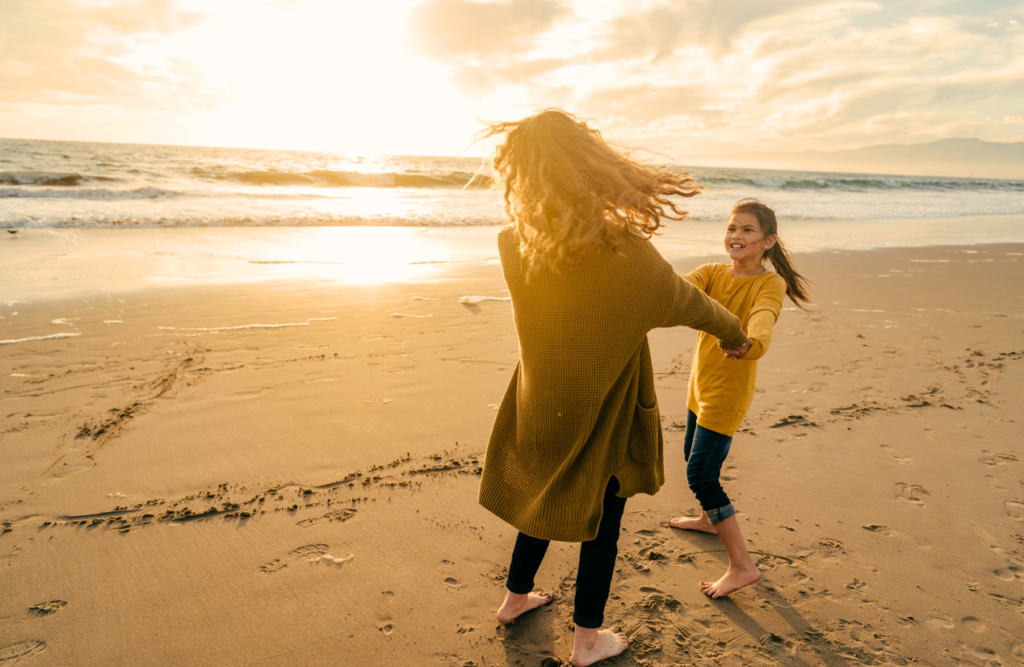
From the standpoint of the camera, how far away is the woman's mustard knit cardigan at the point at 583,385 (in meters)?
1.47

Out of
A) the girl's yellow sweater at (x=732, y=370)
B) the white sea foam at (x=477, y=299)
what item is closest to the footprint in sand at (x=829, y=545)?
the girl's yellow sweater at (x=732, y=370)

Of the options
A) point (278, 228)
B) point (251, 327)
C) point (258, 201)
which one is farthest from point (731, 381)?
point (258, 201)

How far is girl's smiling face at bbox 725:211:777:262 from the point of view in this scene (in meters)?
2.34

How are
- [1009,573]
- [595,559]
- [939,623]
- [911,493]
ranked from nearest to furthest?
[595,559] < [939,623] < [1009,573] < [911,493]

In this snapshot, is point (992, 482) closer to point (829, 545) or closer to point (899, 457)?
point (899, 457)

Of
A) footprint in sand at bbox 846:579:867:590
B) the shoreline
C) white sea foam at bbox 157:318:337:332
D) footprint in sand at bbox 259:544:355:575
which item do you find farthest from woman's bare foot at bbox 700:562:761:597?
the shoreline

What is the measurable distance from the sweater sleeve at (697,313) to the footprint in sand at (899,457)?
256 cm

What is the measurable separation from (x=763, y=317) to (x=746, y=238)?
0.47 metres

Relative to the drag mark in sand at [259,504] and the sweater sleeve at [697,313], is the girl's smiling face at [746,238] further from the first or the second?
the drag mark in sand at [259,504]

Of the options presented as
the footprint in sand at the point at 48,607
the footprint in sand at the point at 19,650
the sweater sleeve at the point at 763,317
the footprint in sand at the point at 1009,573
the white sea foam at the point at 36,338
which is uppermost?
the sweater sleeve at the point at 763,317

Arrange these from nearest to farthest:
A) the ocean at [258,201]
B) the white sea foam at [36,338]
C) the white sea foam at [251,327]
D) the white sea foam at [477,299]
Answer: the white sea foam at [36,338]
the white sea foam at [251,327]
the white sea foam at [477,299]
the ocean at [258,201]

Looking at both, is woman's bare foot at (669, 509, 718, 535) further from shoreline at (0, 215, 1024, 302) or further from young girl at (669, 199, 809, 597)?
shoreline at (0, 215, 1024, 302)

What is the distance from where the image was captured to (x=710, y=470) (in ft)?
7.32

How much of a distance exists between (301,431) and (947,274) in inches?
415
